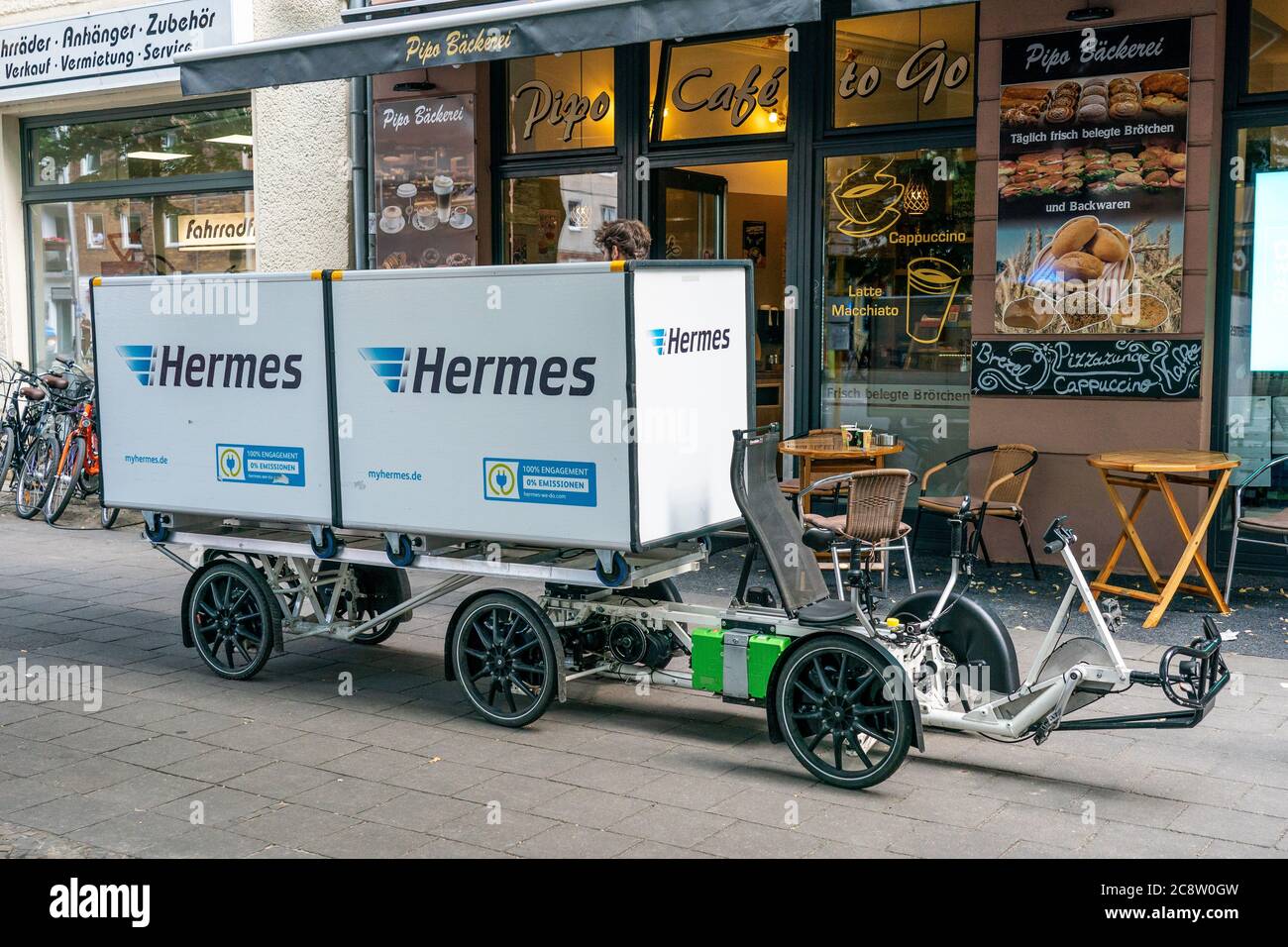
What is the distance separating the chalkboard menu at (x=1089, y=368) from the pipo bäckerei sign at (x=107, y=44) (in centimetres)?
757

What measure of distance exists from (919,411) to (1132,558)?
1.97m

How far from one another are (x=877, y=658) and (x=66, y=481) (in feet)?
31.5

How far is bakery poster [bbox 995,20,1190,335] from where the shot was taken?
866 cm

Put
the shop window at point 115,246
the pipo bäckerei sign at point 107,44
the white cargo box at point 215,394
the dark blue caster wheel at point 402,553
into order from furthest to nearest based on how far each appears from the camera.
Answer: the shop window at point 115,246 < the pipo bäckerei sign at point 107,44 < the white cargo box at point 215,394 < the dark blue caster wheel at point 402,553

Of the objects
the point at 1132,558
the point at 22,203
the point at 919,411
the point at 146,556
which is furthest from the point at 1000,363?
the point at 22,203

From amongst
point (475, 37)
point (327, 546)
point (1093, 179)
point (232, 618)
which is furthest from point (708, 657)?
point (475, 37)

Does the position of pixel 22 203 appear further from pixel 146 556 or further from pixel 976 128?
pixel 976 128

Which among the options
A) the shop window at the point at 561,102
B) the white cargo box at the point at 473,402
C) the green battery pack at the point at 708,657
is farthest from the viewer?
the shop window at the point at 561,102

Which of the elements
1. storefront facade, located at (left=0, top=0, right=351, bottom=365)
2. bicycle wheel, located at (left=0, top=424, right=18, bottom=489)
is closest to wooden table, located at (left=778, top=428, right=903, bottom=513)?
storefront facade, located at (left=0, top=0, right=351, bottom=365)

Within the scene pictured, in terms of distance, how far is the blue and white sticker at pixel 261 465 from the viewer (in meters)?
6.58

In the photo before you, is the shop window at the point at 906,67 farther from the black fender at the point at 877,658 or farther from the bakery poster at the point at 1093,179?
the black fender at the point at 877,658

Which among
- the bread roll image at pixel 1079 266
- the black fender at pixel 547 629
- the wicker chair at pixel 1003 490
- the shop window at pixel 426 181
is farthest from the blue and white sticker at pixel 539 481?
the shop window at pixel 426 181

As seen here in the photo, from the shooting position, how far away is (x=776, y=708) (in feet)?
17.7

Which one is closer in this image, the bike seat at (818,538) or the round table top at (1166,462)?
the bike seat at (818,538)
